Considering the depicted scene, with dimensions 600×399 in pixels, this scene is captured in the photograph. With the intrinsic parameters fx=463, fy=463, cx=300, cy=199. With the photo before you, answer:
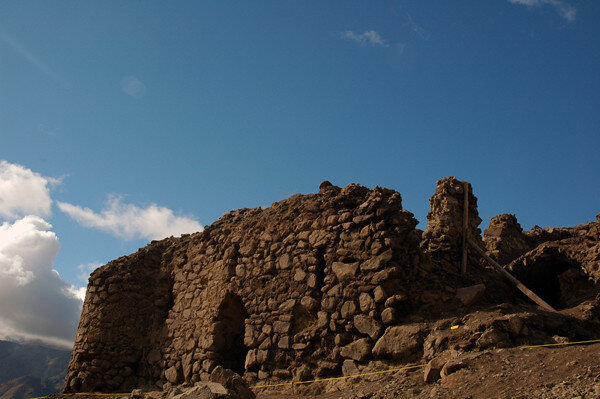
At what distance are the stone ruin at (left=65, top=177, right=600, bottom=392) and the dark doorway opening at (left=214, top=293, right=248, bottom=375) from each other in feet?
0.07

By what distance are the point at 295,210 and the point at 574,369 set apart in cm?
514

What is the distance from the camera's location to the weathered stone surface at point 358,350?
Result: 634 cm

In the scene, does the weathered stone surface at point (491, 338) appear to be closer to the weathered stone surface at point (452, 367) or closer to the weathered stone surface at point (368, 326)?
the weathered stone surface at point (452, 367)

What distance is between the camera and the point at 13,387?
103 meters

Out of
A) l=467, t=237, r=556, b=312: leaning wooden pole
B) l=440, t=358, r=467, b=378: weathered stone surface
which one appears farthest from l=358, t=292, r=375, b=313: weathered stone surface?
l=467, t=237, r=556, b=312: leaning wooden pole

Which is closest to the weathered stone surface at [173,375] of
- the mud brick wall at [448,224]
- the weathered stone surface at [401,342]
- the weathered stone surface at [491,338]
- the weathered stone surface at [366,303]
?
the weathered stone surface at [366,303]

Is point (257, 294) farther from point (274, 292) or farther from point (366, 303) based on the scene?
point (366, 303)

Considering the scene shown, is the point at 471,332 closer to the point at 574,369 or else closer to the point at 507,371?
the point at 507,371

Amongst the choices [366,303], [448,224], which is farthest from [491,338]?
[448,224]

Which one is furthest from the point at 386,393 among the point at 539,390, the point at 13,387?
the point at 13,387

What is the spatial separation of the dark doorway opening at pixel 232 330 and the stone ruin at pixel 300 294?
0.07ft

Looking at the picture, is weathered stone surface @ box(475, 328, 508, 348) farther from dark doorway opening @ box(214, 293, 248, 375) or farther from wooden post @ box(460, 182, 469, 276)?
dark doorway opening @ box(214, 293, 248, 375)

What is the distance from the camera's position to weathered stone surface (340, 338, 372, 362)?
634 cm

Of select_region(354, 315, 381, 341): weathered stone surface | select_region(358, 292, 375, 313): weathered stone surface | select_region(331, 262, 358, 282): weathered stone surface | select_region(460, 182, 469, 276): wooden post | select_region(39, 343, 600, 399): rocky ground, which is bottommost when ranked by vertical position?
select_region(39, 343, 600, 399): rocky ground
